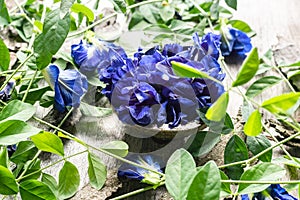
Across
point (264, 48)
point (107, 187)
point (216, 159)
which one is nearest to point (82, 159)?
point (107, 187)

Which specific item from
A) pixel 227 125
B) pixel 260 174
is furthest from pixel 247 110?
pixel 260 174

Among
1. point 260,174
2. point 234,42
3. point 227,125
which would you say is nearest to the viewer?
point 260,174

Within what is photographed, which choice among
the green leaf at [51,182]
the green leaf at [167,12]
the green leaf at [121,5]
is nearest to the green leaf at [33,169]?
the green leaf at [51,182]

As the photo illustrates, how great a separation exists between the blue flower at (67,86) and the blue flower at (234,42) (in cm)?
30

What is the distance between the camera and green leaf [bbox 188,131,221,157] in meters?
0.71

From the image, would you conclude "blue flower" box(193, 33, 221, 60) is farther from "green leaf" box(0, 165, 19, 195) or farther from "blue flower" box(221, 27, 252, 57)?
"green leaf" box(0, 165, 19, 195)

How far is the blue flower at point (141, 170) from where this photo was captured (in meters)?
0.65

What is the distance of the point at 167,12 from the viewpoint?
0.98m

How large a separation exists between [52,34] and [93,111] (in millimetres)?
180

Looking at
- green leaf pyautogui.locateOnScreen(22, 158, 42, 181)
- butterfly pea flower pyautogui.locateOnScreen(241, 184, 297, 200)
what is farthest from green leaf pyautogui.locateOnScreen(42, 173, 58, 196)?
butterfly pea flower pyautogui.locateOnScreen(241, 184, 297, 200)

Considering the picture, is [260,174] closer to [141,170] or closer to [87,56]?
[141,170]

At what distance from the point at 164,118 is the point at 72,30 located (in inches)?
10.2

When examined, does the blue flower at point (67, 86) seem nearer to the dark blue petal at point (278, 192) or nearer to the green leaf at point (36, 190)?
the green leaf at point (36, 190)

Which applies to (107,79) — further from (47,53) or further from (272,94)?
(272,94)
